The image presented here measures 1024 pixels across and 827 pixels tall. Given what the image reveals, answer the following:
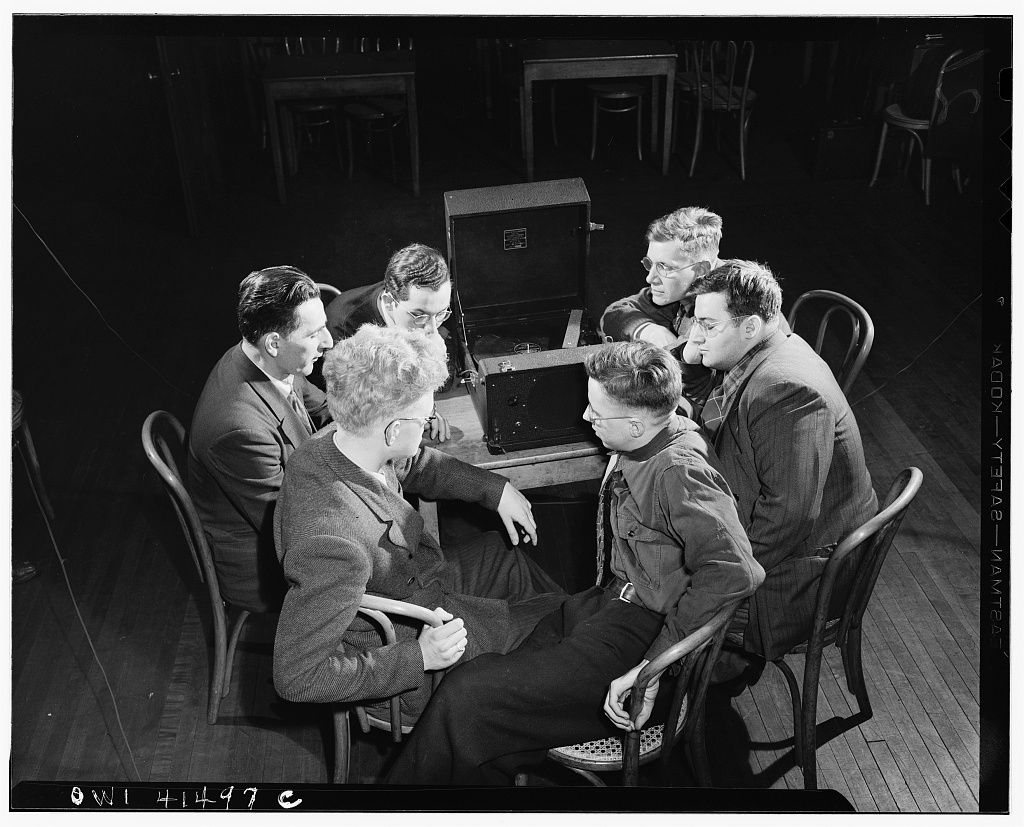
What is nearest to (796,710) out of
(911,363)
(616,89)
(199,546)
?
(199,546)

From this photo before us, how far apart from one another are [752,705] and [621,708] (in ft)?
2.85

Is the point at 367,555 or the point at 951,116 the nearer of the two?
the point at 367,555

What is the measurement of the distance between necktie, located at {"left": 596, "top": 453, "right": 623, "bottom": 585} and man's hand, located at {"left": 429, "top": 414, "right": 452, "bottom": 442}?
534 millimetres

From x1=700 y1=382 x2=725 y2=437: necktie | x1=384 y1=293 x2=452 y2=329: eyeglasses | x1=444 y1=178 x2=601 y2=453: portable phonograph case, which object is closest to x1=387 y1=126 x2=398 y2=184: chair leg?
x1=444 y1=178 x2=601 y2=453: portable phonograph case

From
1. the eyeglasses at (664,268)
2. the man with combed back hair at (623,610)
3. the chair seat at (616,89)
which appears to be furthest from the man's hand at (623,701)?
the chair seat at (616,89)

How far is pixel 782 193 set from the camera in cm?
426

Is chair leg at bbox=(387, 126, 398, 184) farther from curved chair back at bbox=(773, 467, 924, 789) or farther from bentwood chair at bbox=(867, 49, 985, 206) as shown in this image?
curved chair back at bbox=(773, 467, 924, 789)

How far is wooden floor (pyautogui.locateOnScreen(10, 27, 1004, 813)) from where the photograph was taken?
279cm

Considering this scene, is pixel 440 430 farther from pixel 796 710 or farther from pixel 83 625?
pixel 83 625

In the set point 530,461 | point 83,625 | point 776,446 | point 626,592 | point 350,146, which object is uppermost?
point 350,146

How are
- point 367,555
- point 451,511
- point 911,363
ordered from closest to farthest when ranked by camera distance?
point 367,555 < point 451,511 < point 911,363

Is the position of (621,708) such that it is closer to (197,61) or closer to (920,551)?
(920,551)

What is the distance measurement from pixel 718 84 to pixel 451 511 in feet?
5.50

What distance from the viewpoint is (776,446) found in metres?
2.60
